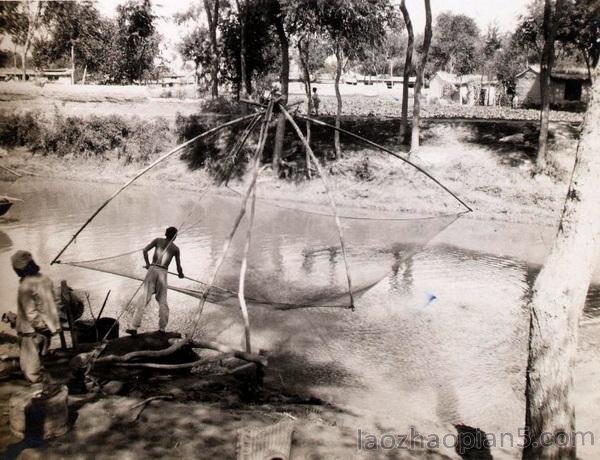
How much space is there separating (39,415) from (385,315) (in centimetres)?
445

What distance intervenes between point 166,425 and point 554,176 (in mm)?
12142

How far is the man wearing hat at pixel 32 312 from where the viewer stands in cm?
363

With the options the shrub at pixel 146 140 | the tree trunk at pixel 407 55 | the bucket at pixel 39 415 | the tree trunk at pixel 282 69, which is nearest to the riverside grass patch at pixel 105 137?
the shrub at pixel 146 140

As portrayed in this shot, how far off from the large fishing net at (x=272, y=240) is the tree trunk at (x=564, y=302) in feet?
5.29

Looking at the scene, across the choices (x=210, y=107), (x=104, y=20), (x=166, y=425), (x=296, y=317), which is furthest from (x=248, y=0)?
(x=166, y=425)

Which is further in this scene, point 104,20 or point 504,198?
point 504,198

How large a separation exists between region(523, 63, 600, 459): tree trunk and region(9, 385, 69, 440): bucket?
2994 mm

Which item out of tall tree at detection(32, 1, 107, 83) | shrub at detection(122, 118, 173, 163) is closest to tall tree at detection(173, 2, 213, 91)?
shrub at detection(122, 118, 173, 163)

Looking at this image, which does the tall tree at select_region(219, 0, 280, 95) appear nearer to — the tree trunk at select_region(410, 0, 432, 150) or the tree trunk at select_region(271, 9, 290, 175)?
the tree trunk at select_region(271, 9, 290, 175)

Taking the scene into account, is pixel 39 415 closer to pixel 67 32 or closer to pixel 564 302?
pixel 564 302

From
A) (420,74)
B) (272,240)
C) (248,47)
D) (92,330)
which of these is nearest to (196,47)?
(248,47)

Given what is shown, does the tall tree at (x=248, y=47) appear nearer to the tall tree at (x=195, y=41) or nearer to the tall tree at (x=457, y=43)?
the tall tree at (x=195, y=41)

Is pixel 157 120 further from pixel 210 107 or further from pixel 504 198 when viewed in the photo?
pixel 504 198

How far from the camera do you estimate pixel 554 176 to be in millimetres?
12688
